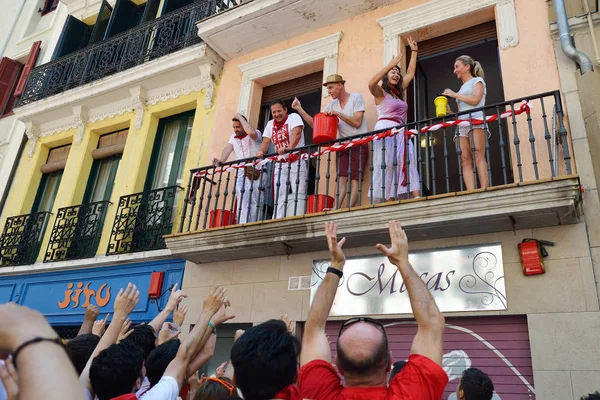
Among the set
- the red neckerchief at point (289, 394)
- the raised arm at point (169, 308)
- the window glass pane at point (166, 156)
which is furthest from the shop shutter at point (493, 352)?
the window glass pane at point (166, 156)

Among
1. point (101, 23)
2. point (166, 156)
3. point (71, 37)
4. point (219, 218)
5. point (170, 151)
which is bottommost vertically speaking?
point (219, 218)

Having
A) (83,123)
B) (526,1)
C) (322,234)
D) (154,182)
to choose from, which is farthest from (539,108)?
(83,123)

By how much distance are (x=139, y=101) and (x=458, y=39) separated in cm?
642

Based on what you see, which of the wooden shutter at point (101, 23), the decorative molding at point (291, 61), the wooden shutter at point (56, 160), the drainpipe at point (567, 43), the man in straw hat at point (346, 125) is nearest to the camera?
the drainpipe at point (567, 43)

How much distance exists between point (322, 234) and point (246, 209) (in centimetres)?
179

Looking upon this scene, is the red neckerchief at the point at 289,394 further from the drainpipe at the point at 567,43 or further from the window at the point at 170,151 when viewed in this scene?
the window at the point at 170,151

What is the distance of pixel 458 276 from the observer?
220 inches

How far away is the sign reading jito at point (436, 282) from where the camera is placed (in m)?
5.39

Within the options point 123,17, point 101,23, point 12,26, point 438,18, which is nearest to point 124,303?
point 438,18

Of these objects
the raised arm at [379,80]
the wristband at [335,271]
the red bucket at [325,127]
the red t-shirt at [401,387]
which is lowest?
the red t-shirt at [401,387]

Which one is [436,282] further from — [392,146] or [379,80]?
[379,80]

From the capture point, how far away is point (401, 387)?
1822mm

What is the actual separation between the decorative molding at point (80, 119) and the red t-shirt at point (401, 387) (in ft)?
33.6

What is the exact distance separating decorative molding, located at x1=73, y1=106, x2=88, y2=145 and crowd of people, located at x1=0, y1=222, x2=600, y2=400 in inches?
349
